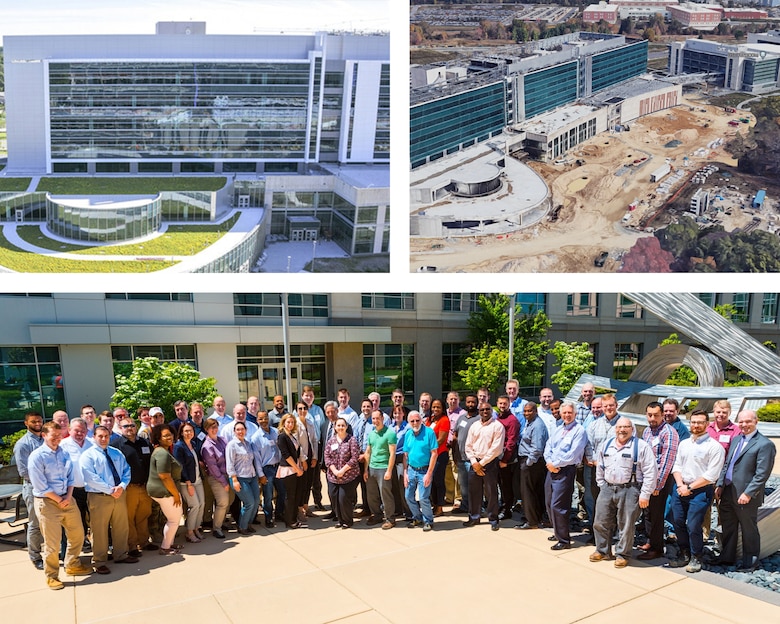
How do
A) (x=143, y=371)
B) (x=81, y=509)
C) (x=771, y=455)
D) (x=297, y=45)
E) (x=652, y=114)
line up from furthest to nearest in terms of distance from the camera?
(x=297, y=45) < (x=652, y=114) < (x=143, y=371) < (x=81, y=509) < (x=771, y=455)

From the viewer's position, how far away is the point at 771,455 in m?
5.50

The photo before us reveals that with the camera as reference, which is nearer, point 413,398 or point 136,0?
point 413,398

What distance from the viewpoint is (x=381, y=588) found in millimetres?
5309

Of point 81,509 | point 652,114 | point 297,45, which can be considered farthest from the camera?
point 297,45

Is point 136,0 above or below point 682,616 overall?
above

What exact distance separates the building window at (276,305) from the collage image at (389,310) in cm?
8

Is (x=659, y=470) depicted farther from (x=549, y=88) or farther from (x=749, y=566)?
(x=549, y=88)

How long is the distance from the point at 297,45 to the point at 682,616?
3481 cm

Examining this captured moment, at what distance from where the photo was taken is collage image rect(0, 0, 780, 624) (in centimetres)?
561

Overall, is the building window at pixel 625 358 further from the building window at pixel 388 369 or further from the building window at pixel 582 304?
the building window at pixel 388 369

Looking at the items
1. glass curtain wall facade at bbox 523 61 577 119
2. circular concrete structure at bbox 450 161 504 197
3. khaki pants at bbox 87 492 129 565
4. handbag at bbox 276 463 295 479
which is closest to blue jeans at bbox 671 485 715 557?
handbag at bbox 276 463 295 479

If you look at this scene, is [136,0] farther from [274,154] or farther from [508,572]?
[508,572]

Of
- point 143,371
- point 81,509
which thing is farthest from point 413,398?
point 81,509

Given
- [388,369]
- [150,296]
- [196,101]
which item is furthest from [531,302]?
[196,101]
